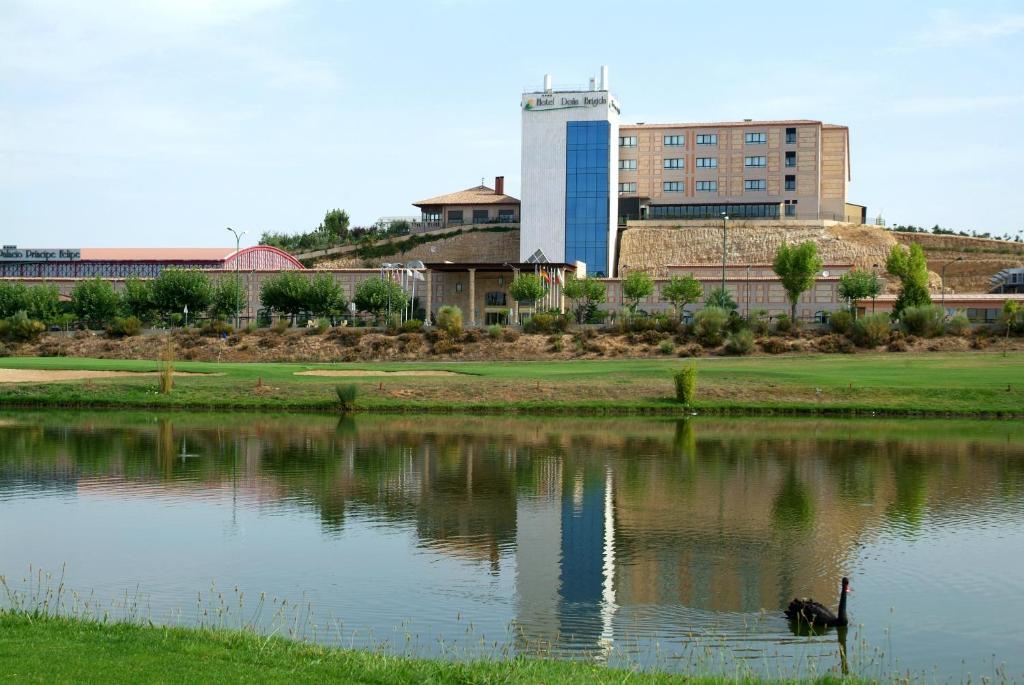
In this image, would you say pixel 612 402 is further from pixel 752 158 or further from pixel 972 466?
pixel 752 158

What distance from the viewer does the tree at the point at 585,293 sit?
95000 millimetres

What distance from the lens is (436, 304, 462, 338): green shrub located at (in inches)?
3194

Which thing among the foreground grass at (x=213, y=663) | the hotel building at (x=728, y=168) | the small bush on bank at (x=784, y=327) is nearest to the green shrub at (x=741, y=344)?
the small bush on bank at (x=784, y=327)

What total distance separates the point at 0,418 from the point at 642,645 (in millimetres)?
41362

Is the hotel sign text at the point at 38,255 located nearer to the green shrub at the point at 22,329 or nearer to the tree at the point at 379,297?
the green shrub at the point at 22,329

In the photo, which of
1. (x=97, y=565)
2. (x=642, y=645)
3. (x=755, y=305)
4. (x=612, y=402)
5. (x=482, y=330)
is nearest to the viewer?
(x=642, y=645)

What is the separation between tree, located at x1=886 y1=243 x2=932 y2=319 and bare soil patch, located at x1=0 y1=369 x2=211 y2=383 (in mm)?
52992

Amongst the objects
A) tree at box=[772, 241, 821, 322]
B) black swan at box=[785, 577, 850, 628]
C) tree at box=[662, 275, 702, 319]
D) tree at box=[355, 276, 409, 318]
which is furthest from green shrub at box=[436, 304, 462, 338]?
black swan at box=[785, 577, 850, 628]

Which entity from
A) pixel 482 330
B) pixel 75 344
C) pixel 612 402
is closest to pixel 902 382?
pixel 612 402

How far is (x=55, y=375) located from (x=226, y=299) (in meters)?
31.7

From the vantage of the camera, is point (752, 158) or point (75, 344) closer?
point (75, 344)

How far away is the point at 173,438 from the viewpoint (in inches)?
1746

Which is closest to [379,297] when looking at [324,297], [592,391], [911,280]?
[324,297]

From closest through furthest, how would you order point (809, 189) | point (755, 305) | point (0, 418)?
1. point (0, 418)
2. point (755, 305)
3. point (809, 189)
